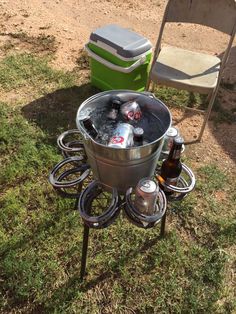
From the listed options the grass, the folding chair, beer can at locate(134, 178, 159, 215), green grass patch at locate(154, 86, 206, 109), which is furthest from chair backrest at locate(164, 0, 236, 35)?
beer can at locate(134, 178, 159, 215)

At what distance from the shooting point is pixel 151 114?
2.41 metres

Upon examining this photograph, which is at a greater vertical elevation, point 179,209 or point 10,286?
point 179,209

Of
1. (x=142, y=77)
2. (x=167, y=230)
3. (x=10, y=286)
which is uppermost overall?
(x=142, y=77)

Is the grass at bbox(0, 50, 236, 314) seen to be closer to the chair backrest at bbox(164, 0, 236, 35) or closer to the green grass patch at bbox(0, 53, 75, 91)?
the green grass patch at bbox(0, 53, 75, 91)

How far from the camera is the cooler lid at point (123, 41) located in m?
3.75

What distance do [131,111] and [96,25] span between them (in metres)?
3.87

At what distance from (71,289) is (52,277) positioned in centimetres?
17

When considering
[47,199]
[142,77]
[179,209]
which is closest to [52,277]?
[47,199]

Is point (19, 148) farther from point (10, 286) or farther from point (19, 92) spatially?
point (10, 286)

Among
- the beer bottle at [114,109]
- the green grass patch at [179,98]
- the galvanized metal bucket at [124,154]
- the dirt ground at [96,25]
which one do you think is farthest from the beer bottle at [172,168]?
the green grass patch at [179,98]

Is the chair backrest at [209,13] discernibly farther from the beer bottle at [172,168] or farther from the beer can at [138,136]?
the beer can at [138,136]

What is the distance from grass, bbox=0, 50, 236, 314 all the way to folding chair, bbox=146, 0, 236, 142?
0.83 m

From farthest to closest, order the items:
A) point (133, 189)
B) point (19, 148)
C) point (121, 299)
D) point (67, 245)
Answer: point (19, 148) → point (67, 245) → point (121, 299) → point (133, 189)

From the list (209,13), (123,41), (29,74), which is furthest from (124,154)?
(29,74)
